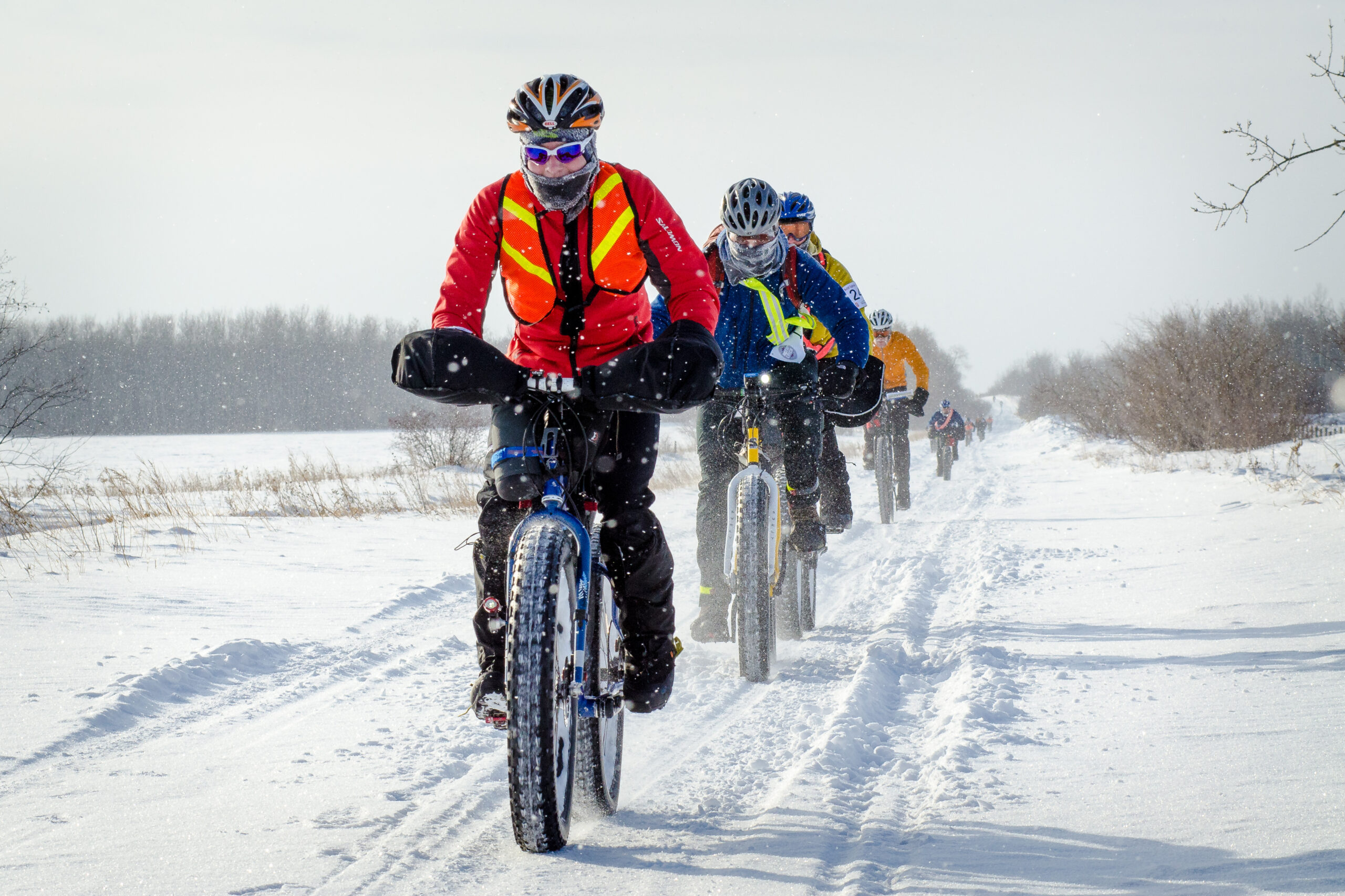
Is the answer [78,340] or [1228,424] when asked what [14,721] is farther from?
[78,340]

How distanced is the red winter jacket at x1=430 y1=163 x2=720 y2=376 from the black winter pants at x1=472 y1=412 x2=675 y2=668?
0.90ft

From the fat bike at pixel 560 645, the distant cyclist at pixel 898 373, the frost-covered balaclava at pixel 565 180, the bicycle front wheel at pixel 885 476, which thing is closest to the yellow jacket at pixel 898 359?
the distant cyclist at pixel 898 373

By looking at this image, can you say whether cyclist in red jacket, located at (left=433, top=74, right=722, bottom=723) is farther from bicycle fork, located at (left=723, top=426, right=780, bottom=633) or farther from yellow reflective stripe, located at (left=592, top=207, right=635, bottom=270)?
bicycle fork, located at (left=723, top=426, right=780, bottom=633)

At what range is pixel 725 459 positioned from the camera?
4.91 m

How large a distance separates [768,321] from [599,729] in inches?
112

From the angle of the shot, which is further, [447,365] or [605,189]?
[605,189]

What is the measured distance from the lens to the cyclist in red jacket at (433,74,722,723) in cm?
258

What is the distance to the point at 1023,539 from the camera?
29.4 feet

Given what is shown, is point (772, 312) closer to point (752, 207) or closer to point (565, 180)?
point (752, 207)

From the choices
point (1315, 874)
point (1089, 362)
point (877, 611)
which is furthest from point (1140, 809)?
point (1089, 362)

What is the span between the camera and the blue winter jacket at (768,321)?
16.2ft

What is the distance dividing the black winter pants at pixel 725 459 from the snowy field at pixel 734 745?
0.53 meters

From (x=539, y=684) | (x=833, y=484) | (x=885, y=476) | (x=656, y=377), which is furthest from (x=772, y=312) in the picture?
(x=885, y=476)

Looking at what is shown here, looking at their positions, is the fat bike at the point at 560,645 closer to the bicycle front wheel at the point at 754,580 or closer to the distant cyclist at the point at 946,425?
the bicycle front wheel at the point at 754,580
